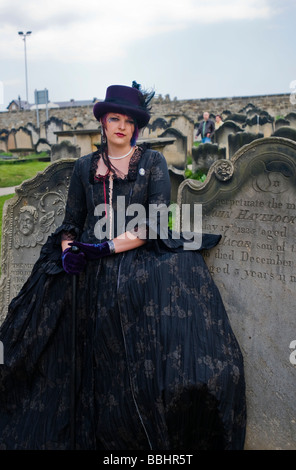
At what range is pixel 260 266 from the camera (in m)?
3.51

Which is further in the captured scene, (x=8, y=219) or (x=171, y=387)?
(x=8, y=219)

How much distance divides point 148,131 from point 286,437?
61.7ft

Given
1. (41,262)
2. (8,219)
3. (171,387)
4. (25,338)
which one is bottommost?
(171,387)

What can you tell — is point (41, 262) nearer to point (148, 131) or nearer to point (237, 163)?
point (237, 163)

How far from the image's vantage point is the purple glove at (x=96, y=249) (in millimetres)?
3145

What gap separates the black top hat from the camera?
3.22 m

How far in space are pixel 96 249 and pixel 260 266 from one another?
3.52ft

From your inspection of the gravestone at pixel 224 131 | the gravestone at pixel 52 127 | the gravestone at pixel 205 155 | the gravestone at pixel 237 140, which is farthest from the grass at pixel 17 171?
the gravestone at pixel 52 127

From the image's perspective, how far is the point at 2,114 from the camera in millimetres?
43469

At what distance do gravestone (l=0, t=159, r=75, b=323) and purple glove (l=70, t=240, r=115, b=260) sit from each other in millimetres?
1339

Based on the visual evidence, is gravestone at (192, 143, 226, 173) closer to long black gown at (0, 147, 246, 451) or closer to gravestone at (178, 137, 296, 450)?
gravestone at (178, 137, 296, 450)

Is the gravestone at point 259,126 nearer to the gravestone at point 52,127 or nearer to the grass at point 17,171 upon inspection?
the grass at point 17,171

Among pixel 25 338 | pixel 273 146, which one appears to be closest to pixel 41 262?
pixel 25 338

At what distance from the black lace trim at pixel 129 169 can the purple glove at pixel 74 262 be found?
1.59ft
